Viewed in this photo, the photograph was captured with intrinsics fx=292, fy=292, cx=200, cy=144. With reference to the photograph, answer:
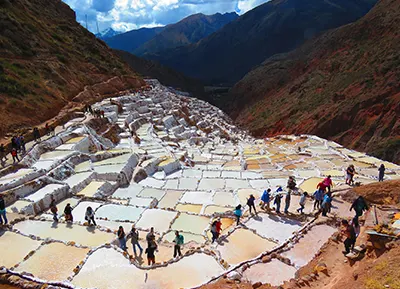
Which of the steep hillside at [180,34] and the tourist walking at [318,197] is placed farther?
the steep hillside at [180,34]

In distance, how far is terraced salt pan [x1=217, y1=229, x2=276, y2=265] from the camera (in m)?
7.09

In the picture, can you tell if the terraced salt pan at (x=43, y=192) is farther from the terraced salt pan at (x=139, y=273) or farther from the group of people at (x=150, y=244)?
the terraced salt pan at (x=139, y=273)

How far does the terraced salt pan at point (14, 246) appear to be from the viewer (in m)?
6.77

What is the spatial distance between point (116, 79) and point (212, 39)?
263 feet

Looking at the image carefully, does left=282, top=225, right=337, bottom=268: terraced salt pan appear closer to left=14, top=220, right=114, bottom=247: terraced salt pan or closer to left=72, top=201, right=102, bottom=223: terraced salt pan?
left=14, top=220, right=114, bottom=247: terraced salt pan

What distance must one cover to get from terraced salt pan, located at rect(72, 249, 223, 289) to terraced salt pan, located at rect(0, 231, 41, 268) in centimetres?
174

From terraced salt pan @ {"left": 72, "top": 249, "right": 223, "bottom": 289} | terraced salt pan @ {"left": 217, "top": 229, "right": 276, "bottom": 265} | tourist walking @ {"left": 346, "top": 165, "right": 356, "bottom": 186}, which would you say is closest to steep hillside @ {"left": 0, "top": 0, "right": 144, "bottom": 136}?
terraced salt pan @ {"left": 72, "top": 249, "right": 223, "bottom": 289}

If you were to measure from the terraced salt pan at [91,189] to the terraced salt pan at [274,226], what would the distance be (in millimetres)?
5821

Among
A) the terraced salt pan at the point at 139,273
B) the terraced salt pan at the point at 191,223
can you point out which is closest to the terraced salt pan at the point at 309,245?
the terraced salt pan at the point at 139,273

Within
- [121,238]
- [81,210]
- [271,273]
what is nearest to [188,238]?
[121,238]

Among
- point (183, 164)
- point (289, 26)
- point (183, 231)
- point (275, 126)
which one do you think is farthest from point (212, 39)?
point (183, 231)

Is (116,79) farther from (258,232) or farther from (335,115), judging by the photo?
(258,232)

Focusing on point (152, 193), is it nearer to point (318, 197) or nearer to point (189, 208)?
point (189, 208)

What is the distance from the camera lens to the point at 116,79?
32.7 metres
